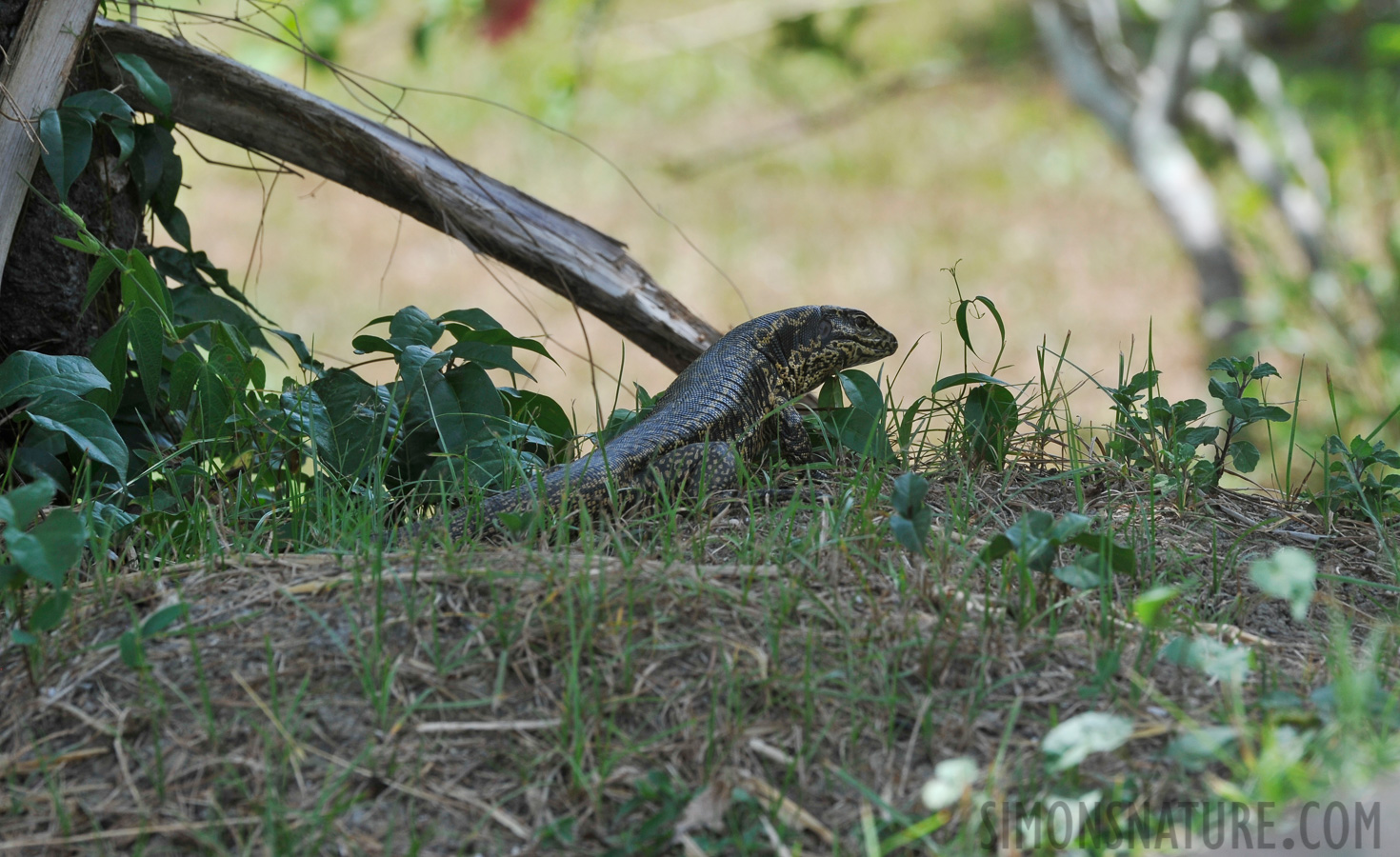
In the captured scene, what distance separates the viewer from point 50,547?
2.30 metres

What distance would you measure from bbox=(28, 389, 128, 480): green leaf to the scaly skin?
870 millimetres

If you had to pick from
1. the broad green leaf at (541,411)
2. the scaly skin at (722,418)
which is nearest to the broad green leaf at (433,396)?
the broad green leaf at (541,411)

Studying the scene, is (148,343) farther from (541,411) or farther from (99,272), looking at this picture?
(541,411)

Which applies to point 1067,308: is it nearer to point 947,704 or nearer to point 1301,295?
point 1301,295

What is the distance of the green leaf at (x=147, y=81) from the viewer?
384 cm

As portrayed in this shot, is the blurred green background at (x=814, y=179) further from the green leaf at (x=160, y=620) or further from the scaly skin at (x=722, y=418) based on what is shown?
the green leaf at (x=160, y=620)

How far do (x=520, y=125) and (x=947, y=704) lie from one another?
41.2 ft

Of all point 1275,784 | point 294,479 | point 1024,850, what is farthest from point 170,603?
point 1275,784

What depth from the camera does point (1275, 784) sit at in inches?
71.4

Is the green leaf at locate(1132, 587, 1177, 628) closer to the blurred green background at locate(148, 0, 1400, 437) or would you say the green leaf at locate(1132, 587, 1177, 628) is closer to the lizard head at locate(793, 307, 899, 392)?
the lizard head at locate(793, 307, 899, 392)

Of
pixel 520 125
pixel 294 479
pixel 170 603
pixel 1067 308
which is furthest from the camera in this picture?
pixel 520 125

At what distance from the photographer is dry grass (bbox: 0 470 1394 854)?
2.08 m

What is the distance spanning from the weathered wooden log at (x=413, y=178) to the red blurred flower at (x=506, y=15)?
30.2ft

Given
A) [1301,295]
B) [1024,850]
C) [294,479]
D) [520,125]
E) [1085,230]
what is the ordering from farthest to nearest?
1. [520,125]
2. [1085,230]
3. [1301,295]
4. [294,479]
5. [1024,850]
